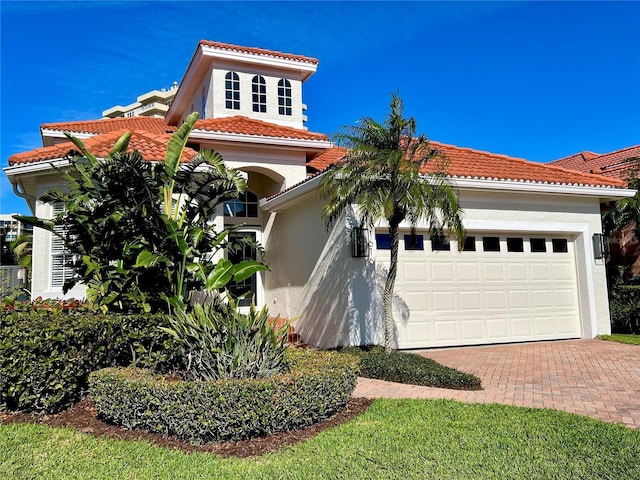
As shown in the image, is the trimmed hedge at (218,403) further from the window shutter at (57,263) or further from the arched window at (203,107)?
the arched window at (203,107)

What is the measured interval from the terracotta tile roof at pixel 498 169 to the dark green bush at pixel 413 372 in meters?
4.92

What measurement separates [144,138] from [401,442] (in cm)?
1017

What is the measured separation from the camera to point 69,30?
439 inches

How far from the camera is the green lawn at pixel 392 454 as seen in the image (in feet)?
14.0

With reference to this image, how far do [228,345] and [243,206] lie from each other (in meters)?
10.4

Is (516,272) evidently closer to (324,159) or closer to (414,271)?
(414,271)

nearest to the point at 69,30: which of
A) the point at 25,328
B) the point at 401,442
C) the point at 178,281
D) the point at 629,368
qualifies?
the point at 178,281

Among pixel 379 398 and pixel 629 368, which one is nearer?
pixel 379 398

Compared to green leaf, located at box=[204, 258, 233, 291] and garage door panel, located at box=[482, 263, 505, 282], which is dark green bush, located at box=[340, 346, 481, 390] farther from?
garage door panel, located at box=[482, 263, 505, 282]

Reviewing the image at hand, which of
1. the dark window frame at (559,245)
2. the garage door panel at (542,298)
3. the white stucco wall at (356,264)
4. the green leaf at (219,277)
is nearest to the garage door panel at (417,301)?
the white stucco wall at (356,264)

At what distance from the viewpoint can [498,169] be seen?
1314cm

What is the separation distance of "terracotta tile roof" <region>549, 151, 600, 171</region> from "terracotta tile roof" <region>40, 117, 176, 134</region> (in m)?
18.5

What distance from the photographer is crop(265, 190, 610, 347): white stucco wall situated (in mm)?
10672

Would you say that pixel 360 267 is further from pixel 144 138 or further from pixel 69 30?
pixel 69 30
